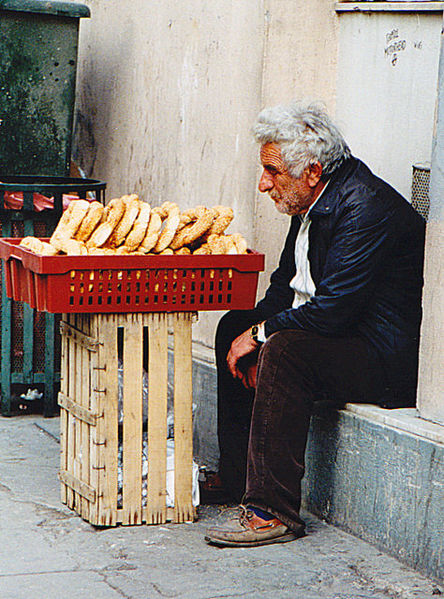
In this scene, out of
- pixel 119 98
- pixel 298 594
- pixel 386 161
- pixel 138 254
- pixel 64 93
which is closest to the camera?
pixel 298 594

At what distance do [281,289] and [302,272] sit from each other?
0.23 meters

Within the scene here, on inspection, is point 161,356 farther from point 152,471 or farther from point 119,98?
point 119,98

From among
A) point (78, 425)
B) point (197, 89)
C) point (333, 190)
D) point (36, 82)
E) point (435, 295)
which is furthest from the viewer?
point (36, 82)

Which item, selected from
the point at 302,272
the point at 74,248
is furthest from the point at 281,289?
the point at 74,248

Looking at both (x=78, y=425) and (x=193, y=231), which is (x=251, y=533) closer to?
(x=78, y=425)

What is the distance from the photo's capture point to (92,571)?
343 cm

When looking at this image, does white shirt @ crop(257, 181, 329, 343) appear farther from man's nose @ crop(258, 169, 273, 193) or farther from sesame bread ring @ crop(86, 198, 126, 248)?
sesame bread ring @ crop(86, 198, 126, 248)

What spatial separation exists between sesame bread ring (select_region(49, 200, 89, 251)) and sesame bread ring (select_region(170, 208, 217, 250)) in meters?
0.34

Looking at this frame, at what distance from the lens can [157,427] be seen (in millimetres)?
3908

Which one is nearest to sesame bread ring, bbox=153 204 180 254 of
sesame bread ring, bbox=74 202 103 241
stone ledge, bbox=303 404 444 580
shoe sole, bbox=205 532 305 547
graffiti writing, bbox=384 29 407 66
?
sesame bread ring, bbox=74 202 103 241

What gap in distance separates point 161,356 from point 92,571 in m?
0.83

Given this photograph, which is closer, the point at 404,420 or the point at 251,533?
the point at 404,420

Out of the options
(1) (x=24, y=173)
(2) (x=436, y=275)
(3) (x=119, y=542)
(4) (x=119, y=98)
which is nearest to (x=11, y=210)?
(1) (x=24, y=173)

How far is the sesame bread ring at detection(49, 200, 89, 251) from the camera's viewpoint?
12.0 ft
